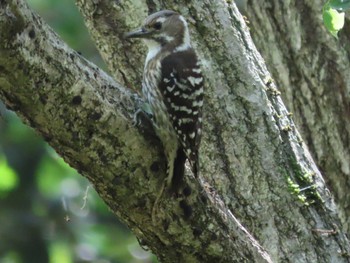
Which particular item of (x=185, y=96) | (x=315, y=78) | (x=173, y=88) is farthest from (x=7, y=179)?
(x=185, y=96)

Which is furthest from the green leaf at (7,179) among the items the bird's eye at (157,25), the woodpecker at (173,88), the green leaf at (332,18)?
the green leaf at (332,18)

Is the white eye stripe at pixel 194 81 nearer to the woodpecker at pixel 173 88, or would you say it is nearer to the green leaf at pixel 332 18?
the woodpecker at pixel 173 88

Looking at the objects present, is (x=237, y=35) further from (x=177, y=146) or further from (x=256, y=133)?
(x=177, y=146)

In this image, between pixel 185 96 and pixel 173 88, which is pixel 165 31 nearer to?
pixel 173 88

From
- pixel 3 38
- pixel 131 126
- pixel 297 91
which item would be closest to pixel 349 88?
pixel 297 91

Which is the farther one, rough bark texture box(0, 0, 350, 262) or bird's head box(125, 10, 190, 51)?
bird's head box(125, 10, 190, 51)

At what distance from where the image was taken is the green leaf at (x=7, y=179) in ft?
30.3

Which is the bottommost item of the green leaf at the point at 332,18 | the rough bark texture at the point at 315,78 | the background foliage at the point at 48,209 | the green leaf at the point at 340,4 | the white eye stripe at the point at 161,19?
the background foliage at the point at 48,209

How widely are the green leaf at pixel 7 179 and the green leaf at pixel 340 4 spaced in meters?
4.91

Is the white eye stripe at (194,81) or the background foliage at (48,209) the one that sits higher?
the white eye stripe at (194,81)

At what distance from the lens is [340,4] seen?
485cm

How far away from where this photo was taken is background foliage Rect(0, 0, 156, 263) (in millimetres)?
8875

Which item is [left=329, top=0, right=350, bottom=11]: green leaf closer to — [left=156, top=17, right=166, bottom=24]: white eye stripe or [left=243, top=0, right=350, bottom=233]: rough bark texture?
[left=156, top=17, right=166, bottom=24]: white eye stripe

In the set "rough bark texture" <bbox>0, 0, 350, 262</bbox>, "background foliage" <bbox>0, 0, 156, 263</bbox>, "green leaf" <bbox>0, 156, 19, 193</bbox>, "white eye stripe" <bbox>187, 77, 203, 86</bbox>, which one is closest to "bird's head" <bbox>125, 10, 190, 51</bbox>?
"rough bark texture" <bbox>0, 0, 350, 262</bbox>
